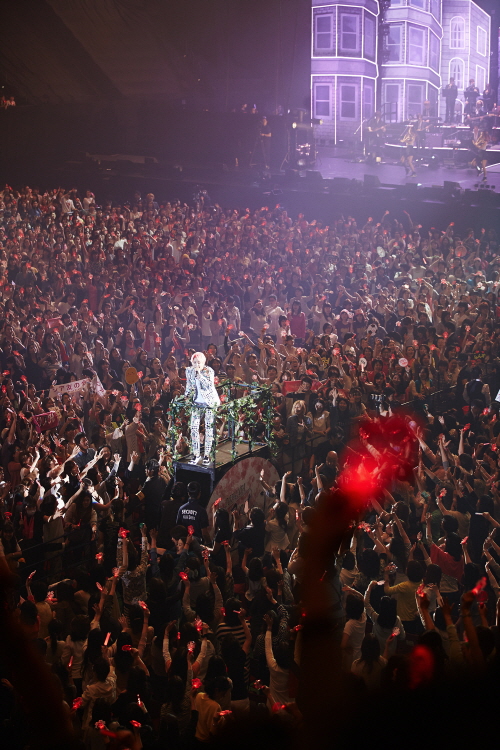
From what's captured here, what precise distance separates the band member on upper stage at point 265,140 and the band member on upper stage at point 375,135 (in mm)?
3179

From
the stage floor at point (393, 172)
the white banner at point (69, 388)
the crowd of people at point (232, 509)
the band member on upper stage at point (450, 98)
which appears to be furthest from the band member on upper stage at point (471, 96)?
the white banner at point (69, 388)

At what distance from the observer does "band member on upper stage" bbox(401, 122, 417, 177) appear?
21234mm

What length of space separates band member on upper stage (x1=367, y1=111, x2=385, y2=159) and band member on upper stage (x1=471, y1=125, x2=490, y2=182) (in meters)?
2.98

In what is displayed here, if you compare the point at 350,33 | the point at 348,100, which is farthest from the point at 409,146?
the point at 350,33

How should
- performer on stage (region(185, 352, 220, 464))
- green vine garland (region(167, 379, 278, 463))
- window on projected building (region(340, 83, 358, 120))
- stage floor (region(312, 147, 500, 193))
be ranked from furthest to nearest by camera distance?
window on projected building (region(340, 83, 358, 120)), stage floor (region(312, 147, 500, 193)), green vine garland (region(167, 379, 278, 463)), performer on stage (region(185, 352, 220, 464))

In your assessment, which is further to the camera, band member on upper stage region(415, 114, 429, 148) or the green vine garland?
band member on upper stage region(415, 114, 429, 148)

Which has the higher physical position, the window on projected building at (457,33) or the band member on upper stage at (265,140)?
the window on projected building at (457,33)

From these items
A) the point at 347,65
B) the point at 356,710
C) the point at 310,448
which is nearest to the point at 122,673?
the point at 356,710

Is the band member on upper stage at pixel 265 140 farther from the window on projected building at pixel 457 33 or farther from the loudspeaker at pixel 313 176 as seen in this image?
the window on projected building at pixel 457 33

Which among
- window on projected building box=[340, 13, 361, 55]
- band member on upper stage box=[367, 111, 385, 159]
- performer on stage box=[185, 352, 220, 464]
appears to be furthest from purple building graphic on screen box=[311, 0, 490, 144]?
performer on stage box=[185, 352, 220, 464]

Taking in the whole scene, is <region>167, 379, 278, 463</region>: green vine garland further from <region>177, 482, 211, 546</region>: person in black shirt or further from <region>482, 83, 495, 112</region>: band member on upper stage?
<region>482, 83, 495, 112</region>: band member on upper stage

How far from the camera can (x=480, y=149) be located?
20.1 metres

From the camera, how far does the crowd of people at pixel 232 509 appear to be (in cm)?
468

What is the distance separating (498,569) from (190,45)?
21.2 meters
